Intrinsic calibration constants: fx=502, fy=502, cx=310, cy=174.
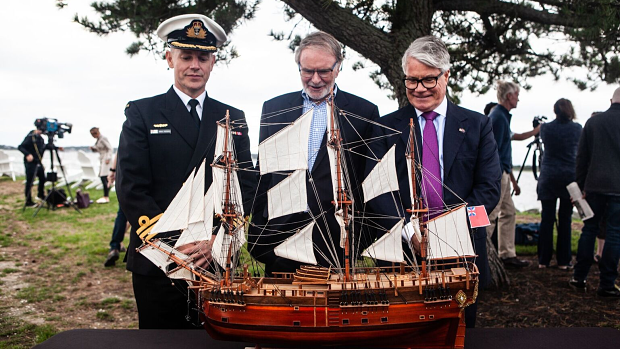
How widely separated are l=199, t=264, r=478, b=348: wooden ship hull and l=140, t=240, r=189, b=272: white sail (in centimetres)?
45

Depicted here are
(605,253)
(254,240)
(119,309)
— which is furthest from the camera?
(119,309)

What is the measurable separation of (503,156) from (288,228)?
547 cm

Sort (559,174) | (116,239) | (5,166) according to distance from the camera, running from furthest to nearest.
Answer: (5,166)
(116,239)
(559,174)

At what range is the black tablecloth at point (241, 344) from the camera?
3.19m

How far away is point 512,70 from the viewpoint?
847 cm

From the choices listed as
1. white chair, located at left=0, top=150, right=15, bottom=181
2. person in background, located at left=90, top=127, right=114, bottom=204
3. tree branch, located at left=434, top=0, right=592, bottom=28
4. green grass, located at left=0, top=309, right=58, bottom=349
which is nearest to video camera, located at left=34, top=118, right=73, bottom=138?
person in background, located at left=90, top=127, right=114, bottom=204

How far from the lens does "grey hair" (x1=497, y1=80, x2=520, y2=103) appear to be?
7.96 meters

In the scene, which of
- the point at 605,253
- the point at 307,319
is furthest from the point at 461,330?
the point at 605,253

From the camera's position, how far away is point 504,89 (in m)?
7.99

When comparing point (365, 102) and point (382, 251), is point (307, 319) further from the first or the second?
point (365, 102)

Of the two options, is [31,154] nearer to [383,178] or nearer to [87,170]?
[87,170]

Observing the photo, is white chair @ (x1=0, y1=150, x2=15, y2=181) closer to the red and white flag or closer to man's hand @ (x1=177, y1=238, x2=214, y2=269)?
man's hand @ (x1=177, y1=238, x2=214, y2=269)

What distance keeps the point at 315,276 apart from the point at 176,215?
1007mm

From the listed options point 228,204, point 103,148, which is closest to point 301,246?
point 228,204
